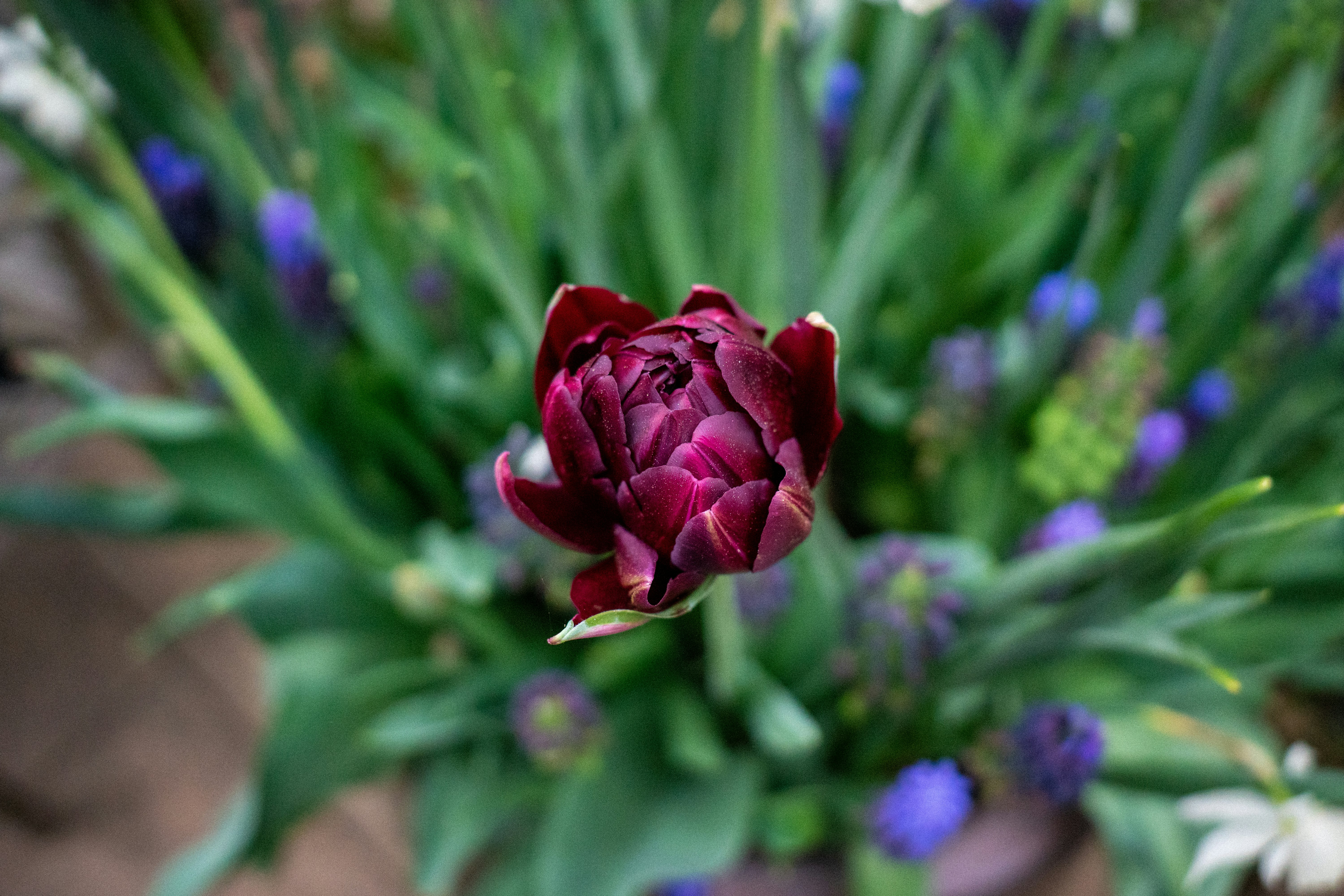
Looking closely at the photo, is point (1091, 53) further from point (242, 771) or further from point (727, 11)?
point (242, 771)

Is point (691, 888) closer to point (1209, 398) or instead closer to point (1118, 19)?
point (1209, 398)

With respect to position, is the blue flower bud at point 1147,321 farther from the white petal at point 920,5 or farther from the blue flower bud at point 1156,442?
the white petal at point 920,5

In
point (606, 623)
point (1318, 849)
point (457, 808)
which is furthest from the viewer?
point (457, 808)

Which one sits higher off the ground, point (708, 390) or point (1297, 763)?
point (708, 390)

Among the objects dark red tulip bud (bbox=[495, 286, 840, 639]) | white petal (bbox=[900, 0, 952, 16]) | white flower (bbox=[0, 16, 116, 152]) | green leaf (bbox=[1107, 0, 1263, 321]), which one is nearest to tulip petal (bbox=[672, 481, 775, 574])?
dark red tulip bud (bbox=[495, 286, 840, 639])

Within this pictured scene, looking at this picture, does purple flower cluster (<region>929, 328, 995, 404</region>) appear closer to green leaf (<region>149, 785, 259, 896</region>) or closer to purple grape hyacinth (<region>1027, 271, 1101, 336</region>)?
purple grape hyacinth (<region>1027, 271, 1101, 336</region>)

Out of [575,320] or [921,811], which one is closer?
[575,320]

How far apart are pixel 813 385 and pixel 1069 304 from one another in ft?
0.66

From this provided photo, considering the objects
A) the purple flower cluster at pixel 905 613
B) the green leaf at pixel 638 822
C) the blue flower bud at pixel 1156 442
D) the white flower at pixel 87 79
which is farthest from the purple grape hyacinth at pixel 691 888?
the white flower at pixel 87 79

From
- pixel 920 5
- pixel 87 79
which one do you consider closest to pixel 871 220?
pixel 920 5

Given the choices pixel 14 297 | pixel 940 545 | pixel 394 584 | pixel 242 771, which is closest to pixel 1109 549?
pixel 940 545

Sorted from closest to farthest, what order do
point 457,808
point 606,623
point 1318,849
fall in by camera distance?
point 606,623 → point 1318,849 → point 457,808

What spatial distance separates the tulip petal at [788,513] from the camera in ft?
0.48

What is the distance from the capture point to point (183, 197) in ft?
1.17
